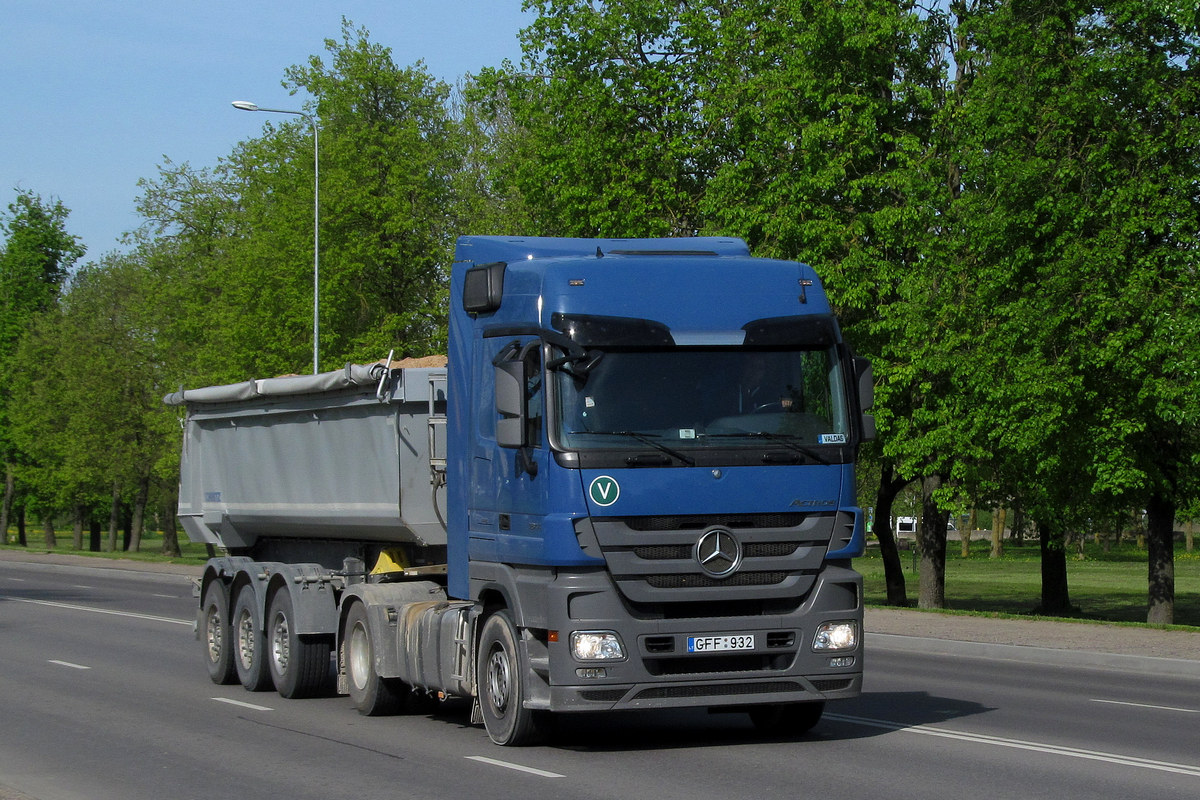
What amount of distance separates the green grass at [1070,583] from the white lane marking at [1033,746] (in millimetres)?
17439

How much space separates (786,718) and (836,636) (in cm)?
134

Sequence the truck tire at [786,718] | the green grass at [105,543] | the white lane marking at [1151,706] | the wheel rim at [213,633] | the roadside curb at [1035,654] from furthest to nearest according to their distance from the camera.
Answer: the green grass at [105,543] → the roadside curb at [1035,654] → the wheel rim at [213,633] → the white lane marking at [1151,706] → the truck tire at [786,718]

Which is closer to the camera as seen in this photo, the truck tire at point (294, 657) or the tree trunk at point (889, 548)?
the truck tire at point (294, 657)

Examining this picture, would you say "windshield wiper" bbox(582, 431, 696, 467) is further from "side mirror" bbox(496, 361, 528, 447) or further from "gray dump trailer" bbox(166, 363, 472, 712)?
"gray dump trailer" bbox(166, 363, 472, 712)

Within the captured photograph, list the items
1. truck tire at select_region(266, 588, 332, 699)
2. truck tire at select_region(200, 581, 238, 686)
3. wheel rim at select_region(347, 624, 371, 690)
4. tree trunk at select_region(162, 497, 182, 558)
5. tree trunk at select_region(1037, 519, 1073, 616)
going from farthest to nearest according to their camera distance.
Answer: tree trunk at select_region(162, 497, 182, 558), tree trunk at select_region(1037, 519, 1073, 616), truck tire at select_region(200, 581, 238, 686), truck tire at select_region(266, 588, 332, 699), wheel rim at select_region(347, 624, 371, 690)

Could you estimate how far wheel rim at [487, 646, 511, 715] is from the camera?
10.5 m

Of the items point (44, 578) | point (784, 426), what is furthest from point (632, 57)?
point (784, 426)

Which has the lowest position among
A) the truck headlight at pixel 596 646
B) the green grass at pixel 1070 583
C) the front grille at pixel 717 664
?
the green grass at pixel 1070 583

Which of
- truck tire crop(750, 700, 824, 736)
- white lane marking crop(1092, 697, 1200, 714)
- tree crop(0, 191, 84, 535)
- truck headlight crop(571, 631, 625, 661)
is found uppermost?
tree crop(0, 191, 84, 535)

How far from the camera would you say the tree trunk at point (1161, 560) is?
2773cm

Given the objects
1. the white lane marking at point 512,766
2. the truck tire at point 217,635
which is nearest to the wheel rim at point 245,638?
the truck tire at point 217,635

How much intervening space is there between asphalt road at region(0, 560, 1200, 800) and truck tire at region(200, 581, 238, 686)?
0.19 metres

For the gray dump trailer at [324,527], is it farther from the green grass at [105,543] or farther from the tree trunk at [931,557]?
the green grass at [105,543]

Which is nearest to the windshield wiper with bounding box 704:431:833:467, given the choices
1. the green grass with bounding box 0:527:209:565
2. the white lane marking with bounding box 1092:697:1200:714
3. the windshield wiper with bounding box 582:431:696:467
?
the windshield wiper with bounding box 582:431:696:467
